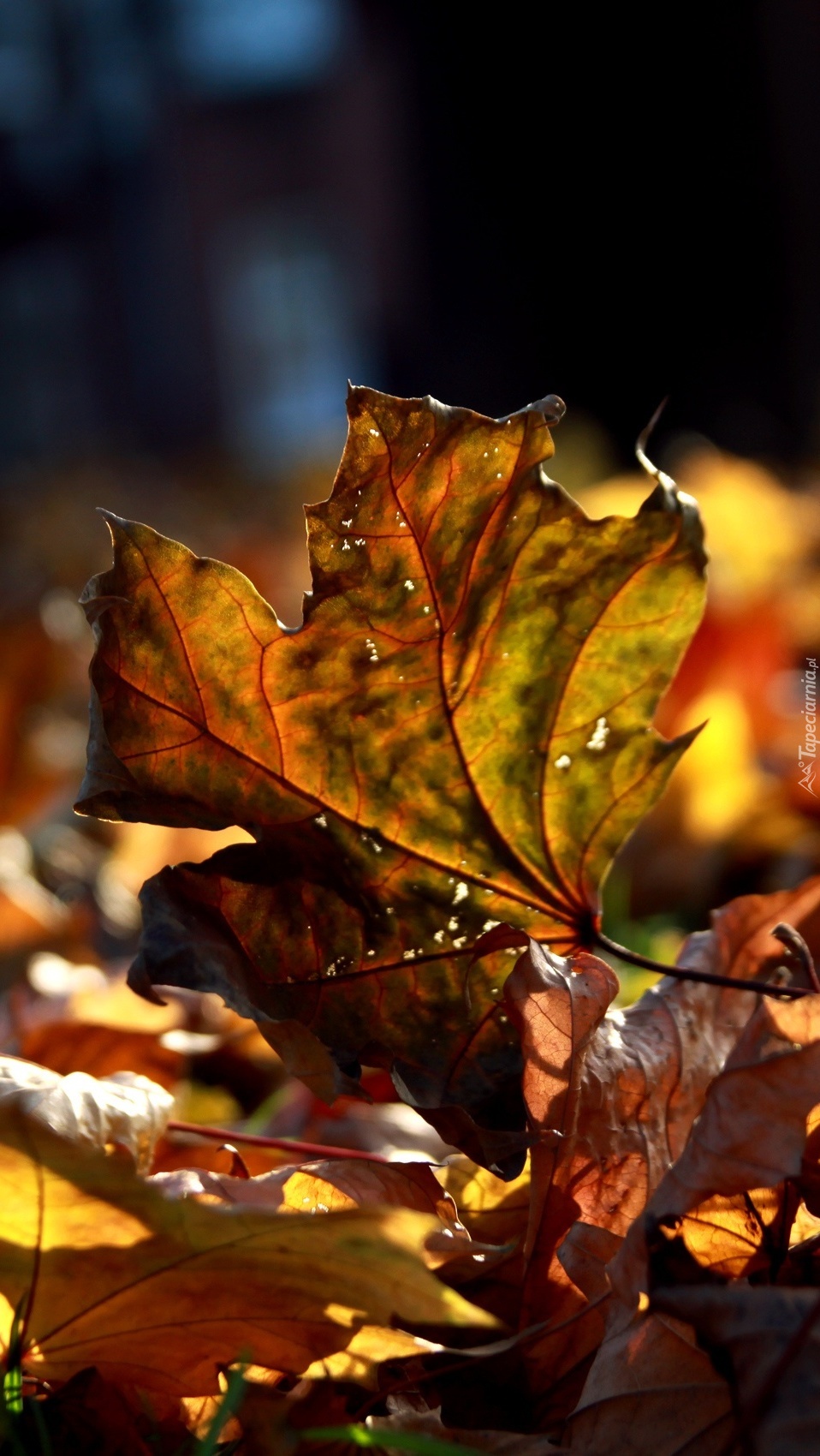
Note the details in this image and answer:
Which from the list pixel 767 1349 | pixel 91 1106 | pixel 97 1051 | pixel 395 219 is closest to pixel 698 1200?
pixel 767 1349

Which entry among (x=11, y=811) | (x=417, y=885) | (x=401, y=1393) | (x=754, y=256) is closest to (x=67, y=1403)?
(x=401, y=1393)

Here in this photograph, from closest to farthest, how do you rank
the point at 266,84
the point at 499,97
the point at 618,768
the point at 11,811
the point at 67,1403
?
the point at 67,1403 < the point at 618,768 < the point at 11,811 < the point at 499,97 < the point at 266,84

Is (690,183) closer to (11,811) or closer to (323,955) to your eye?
(11,811)

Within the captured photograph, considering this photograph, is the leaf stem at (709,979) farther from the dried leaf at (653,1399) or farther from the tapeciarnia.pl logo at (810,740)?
the tapeciarnia.pl logo at (810,740)

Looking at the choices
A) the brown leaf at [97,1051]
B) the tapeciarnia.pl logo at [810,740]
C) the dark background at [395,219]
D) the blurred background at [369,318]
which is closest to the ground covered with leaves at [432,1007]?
the brown leaf at [97,1051]

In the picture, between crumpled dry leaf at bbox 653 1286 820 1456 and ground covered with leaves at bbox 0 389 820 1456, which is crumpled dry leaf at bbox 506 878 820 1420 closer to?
ground covered with leaves at bbox 0 389 820 1456

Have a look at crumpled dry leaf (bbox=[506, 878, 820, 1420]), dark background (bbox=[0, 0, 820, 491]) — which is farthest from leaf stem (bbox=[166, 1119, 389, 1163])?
dark background (bbox=[0, 0, 820, 491])
